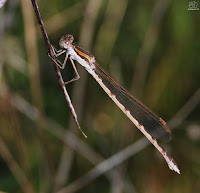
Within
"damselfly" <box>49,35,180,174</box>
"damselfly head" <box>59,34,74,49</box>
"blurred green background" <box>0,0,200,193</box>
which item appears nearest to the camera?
"damselfly head" <box>59,34,74,49</box>

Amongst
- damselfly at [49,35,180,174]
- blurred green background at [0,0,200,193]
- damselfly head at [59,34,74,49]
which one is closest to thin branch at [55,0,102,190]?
blurred green background at [0,0,200,193]

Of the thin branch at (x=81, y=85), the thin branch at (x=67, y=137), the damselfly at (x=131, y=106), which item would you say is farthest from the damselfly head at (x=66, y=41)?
the thin branch at (x=67, y=137)

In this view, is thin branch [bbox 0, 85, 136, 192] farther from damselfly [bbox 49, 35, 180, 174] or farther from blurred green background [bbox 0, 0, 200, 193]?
damselfly [bbox 49, 35, 180, 174]

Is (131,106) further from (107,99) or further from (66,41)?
(66,41)

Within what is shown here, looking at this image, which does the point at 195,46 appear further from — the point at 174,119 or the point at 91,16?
the point at 91,16

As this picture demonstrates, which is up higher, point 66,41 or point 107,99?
point 66,41

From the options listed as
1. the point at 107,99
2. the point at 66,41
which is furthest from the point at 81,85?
the point at 66,41

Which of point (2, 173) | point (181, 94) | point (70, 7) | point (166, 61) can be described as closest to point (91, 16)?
point (70, 7)

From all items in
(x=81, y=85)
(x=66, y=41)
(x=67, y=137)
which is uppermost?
(x=66, y=41)

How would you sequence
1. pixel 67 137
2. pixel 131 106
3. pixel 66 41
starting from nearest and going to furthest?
pixel 66 41, pixel 131 106, pixel 67 137
